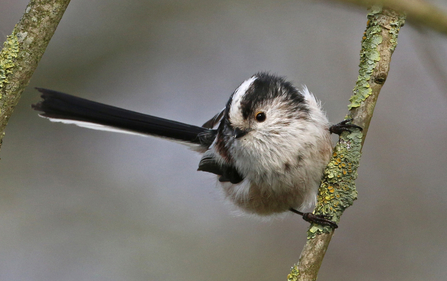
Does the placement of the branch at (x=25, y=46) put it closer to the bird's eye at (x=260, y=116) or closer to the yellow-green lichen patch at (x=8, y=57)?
the yellow-green lichen patch at (x=8, y=57)

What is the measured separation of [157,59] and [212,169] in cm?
242

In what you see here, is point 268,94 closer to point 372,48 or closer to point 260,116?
point 260,116

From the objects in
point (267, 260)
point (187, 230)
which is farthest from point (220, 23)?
point (267, 260)

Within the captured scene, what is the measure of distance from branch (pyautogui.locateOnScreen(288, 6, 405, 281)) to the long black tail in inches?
43.5

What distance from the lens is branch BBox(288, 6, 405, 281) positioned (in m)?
1.87

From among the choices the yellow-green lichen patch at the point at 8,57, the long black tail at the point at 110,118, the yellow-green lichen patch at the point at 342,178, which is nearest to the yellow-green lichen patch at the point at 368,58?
the yellow-green lichen patch at the point at 342,178

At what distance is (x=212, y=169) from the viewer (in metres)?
2.81

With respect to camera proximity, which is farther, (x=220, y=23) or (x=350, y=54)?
(x=220, y=23)

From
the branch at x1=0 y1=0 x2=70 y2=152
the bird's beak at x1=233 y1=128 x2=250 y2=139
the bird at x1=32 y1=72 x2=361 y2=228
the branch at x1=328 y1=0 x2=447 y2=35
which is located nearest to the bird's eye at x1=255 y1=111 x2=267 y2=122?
the bird at x1=32 y1=72 x2=361 y2=228

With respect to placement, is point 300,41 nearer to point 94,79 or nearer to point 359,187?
point 359,187

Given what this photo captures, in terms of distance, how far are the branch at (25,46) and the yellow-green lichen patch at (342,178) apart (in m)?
1.41

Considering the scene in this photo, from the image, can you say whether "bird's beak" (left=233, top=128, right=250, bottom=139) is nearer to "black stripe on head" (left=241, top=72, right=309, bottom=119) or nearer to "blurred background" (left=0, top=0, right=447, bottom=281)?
"black stripe on head" (left=241, top=72, right=309, bottom=119)

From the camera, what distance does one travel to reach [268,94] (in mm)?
2494

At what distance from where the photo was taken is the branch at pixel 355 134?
6.13 feet
